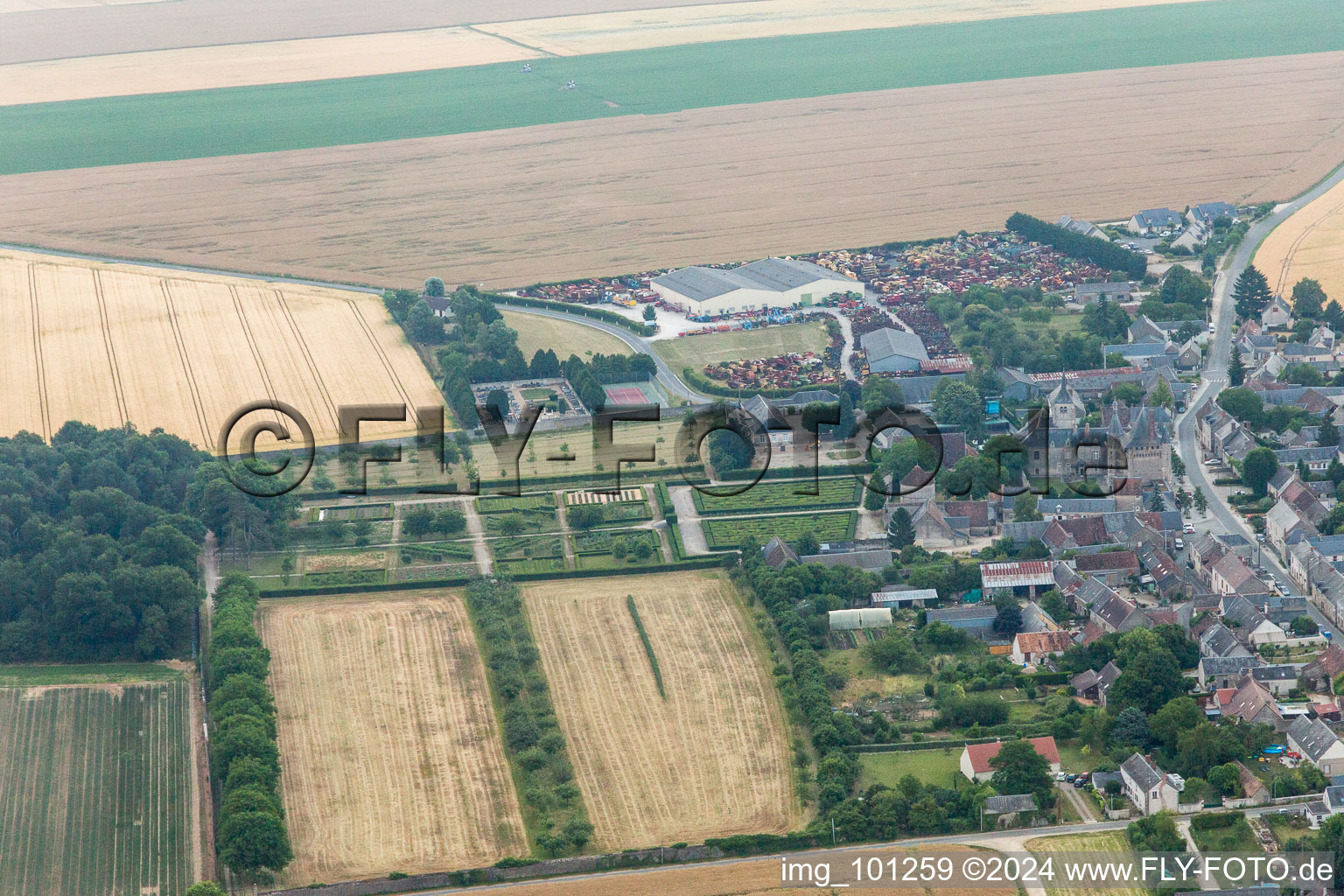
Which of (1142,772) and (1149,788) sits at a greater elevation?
(1142,772)

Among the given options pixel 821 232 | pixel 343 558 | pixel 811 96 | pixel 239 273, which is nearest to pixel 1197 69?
pixel 811 96

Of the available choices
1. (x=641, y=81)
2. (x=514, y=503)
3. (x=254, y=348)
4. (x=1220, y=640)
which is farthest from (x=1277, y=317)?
(x=641, y=81)

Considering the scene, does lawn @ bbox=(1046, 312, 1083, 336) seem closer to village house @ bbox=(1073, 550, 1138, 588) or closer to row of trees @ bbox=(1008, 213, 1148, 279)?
row of trees @ bbox=(1008, 213, 1148, 279)

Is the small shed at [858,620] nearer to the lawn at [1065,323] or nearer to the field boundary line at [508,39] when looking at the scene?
the lawn at [1065,323]

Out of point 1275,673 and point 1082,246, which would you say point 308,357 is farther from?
point 1275,673

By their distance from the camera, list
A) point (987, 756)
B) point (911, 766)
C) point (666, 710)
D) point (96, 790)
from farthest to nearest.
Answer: point (666, 710) → point (911, 766) → point (96, 790) → point (987, 756)
